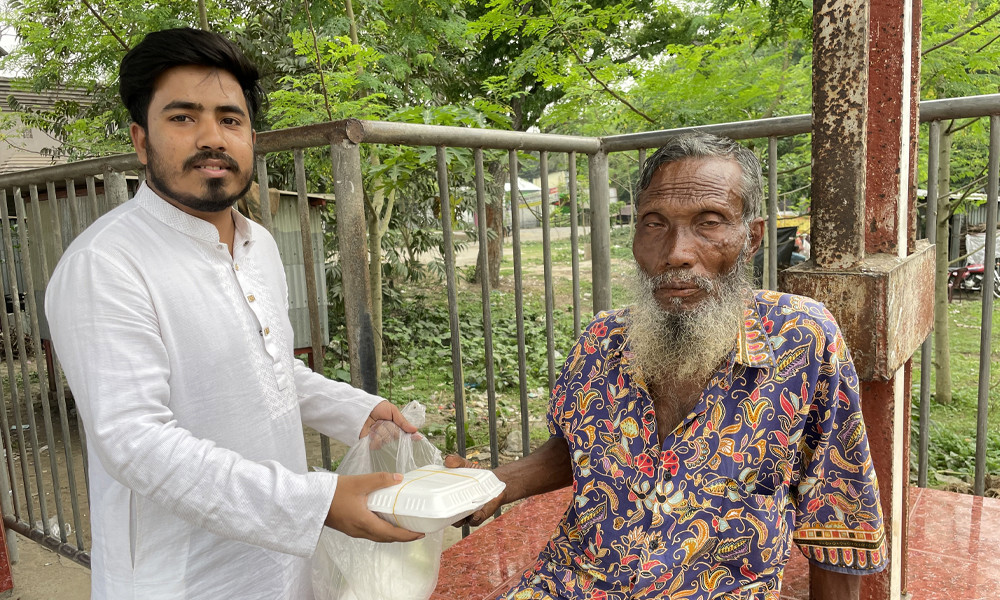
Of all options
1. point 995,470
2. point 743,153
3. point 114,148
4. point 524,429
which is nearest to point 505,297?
point 114,148

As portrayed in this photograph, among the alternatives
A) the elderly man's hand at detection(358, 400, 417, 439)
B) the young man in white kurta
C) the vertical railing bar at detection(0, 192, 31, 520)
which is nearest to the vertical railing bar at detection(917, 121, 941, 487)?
the elderly man's hand at detection(358, 400, 417, 439)

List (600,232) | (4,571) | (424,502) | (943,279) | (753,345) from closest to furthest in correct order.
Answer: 1. (424,502)
2. (753,345)
3. (600,232)
4. (4,571)
5. (943,279)

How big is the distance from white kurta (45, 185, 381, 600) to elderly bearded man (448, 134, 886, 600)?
1.88 feet

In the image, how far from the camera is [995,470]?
5.10 meters

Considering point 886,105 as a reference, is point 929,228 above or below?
below

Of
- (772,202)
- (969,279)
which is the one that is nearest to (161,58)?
(772,202)

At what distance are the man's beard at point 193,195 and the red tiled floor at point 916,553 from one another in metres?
1.31

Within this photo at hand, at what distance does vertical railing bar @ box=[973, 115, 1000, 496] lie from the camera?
92.7 inches

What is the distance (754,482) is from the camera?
157 centimetres

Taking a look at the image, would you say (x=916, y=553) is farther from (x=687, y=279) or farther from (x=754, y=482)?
(x=687, y=279)

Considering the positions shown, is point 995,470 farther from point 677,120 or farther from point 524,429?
point 524,429

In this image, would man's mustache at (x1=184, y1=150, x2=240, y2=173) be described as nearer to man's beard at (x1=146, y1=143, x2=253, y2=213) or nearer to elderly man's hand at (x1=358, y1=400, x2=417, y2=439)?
man's beard at (x1=146, y1=143, x2=253, y2=213)

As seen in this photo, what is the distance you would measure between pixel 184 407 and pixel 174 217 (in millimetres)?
426

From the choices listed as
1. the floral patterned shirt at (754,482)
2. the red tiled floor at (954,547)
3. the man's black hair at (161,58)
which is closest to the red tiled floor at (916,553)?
the red tiled floor at (954,547)
